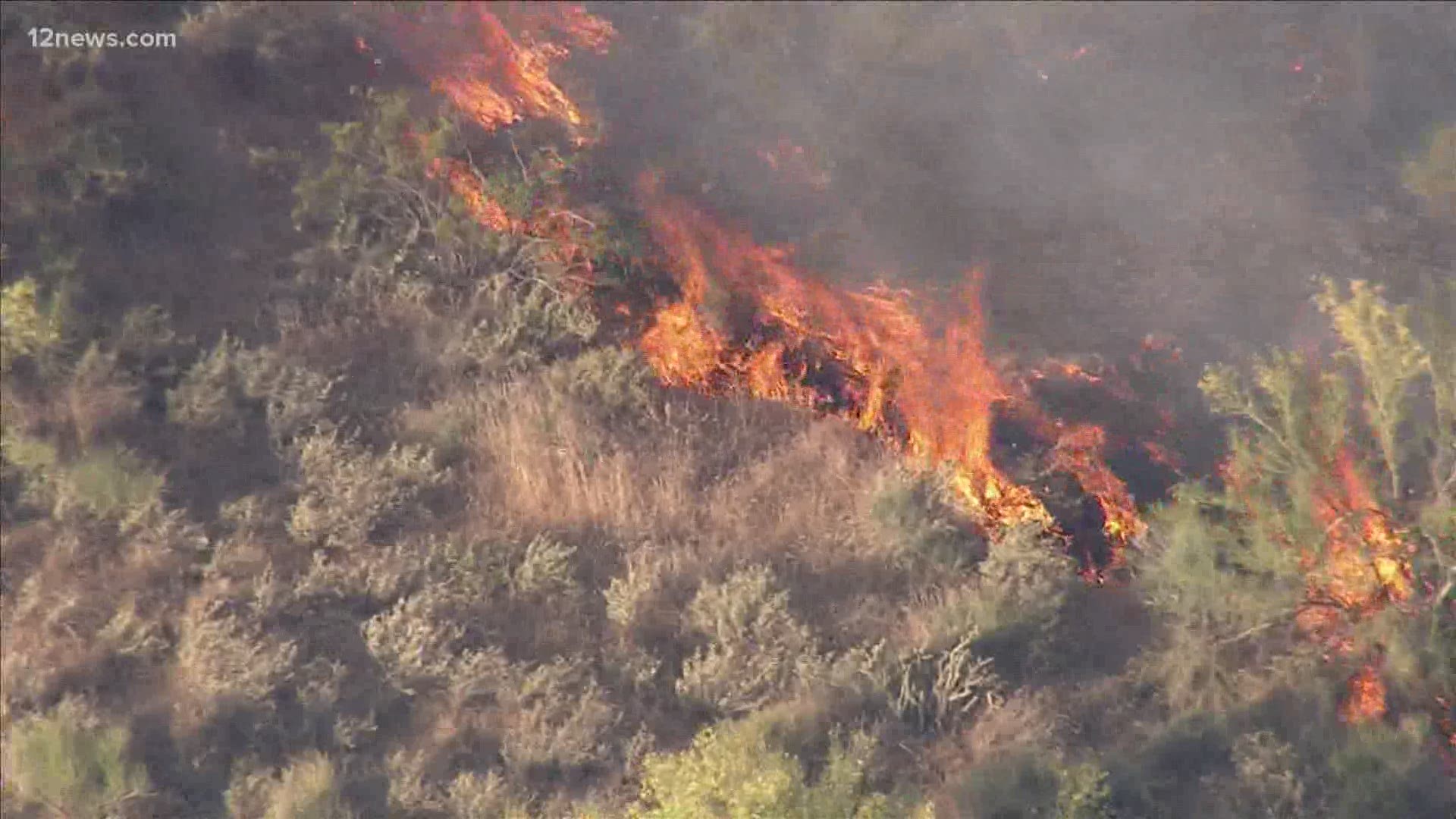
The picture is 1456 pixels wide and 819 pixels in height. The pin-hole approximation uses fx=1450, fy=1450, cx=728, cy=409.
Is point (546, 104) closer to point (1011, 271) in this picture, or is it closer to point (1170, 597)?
point (1011, 271)

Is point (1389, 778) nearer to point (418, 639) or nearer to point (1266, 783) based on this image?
point (1266, 783)

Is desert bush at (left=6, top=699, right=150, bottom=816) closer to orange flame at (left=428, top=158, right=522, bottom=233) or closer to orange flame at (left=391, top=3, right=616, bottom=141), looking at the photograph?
orange flame at (left=428, top=158, right=522, bottom=233)

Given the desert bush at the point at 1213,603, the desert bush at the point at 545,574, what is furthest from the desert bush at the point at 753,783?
the desert bush at the point at 1213,603

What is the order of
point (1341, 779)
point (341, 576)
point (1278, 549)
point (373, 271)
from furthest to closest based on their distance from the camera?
1. point (373, 271)
2. point (341, 576)
3. point (1278, 549)
4. point (1341, 779)

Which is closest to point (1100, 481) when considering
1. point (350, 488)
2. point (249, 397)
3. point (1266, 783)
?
point (1266, 783)

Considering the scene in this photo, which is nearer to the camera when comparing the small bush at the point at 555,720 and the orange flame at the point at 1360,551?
the small bush at the point at 555,720

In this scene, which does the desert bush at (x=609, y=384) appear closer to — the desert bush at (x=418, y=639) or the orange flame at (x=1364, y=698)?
the desert bush at (x=418, y=639)

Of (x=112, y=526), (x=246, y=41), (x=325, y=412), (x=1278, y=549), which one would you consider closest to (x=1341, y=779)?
(x=1278, y=549)
